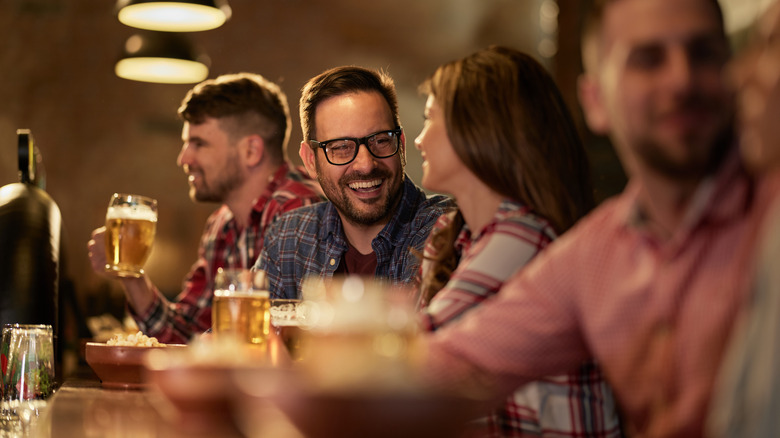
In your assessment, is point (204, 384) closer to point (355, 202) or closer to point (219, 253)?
point (355, 202)

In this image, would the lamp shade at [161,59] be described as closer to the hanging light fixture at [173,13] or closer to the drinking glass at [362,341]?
the hanging light fixture at [173,13]

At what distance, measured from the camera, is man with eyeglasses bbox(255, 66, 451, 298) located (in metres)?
2.67

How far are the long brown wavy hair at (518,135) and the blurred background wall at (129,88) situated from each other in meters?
4.08

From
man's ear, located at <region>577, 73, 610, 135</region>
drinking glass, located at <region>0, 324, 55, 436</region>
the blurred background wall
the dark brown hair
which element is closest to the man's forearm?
the dark brown hair

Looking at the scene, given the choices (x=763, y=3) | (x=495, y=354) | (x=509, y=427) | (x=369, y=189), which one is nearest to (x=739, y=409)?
(x=495, y=354)

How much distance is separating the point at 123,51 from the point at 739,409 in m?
4.36

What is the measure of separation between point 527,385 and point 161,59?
3582 mm

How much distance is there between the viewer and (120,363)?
193 cm

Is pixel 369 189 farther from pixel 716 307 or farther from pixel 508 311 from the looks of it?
pixel 716 307

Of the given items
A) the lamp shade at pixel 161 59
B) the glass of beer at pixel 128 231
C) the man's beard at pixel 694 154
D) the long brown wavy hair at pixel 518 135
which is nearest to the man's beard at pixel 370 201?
the glass of beer at pixel 128 231

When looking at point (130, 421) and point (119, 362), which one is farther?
point (119, 362)

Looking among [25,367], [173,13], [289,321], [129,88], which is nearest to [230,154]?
[173,13]

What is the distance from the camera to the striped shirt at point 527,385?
152 cm

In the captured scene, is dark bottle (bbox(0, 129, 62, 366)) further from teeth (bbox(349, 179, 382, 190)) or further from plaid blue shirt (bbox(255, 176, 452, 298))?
teeth (bbox(349, 179, 382, 190))
